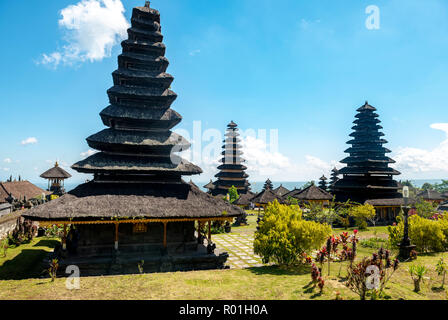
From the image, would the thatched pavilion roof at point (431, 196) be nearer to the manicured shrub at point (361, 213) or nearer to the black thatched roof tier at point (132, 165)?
the manicured shrub at point (361, 213)

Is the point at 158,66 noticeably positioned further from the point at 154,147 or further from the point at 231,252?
the point at 231,252

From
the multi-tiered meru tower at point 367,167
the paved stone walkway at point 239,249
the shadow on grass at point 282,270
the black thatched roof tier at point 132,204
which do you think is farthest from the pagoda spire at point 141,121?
the multi-tiered meru tower at point 367,167

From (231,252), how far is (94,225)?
31.4ft

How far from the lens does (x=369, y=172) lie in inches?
1358

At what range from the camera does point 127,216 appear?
523 inches

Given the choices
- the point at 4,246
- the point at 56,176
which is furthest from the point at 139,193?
the point at 56,176

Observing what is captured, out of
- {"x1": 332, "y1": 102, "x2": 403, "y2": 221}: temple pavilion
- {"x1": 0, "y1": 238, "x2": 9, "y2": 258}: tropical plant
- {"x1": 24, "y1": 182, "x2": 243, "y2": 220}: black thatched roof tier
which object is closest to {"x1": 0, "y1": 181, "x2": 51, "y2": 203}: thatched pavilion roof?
{"x1": 0, "y1": 238, "x2": 9, "y2": 258}: tropical plant

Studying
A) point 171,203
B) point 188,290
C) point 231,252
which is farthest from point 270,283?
point 231,252

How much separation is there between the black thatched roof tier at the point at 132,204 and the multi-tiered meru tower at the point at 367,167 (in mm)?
25697

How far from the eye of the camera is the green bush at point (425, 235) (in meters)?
15.1

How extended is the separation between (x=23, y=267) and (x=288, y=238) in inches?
580

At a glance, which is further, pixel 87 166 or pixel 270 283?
pixel 87 166

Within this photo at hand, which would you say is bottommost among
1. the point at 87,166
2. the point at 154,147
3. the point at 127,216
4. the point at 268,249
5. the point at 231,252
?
the point at 231,252

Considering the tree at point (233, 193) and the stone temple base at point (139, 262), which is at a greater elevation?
the tree at point (233, 193)
